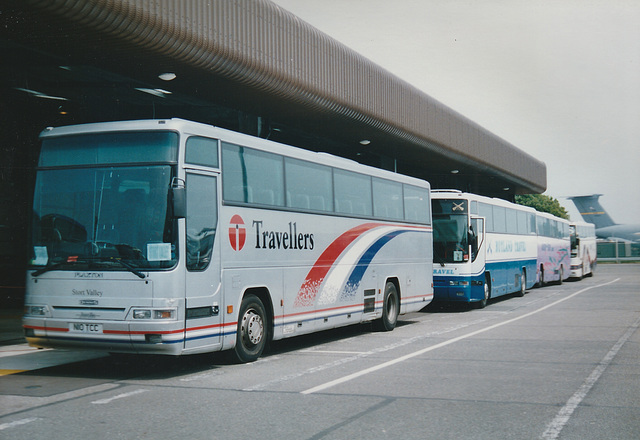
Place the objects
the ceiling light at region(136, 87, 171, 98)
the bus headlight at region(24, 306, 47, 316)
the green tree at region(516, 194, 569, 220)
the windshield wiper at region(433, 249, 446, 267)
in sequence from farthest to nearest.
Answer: the green tree at region(516, 194, 569, 220), the windshield wiper at region(433, 249, 446, 267), the ceiling light at region(136, 87, 171, 98), the bus headlight at region(24, 306, 47, 316)

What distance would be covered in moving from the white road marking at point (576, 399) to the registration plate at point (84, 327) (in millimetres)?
5522

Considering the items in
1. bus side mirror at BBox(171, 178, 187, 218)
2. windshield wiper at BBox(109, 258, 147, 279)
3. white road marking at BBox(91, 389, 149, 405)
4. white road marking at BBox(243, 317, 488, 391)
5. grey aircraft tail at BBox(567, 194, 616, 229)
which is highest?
grey aircraft tail at BBox(567, 194, 616, 229)

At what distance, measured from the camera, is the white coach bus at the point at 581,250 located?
4456 centimetres

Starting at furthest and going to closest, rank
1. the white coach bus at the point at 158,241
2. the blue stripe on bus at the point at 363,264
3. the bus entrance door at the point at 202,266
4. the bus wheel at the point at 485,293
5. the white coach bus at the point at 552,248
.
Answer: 1. the white coach bus at the point at 552,248
2. the bus wheel at the point at 485,293
3. the blue stripe on bus at the point at 363,264
4. the bus entrance door at the point at 202,266
5. the white coach bus at the point at 158,241

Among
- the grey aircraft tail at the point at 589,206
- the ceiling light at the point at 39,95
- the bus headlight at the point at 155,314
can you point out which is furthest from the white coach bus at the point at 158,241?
the grey aircraft tail at the point at 589,206

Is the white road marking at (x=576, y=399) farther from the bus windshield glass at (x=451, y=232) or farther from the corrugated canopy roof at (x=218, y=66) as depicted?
the bus windshield glass at (x=451, y=232)

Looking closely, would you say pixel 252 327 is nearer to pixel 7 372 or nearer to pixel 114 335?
pixel 114 335

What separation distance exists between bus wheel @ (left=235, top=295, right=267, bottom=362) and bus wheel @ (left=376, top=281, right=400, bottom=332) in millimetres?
5108

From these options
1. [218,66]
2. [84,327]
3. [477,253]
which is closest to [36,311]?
[84,327]

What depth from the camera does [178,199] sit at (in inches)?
372

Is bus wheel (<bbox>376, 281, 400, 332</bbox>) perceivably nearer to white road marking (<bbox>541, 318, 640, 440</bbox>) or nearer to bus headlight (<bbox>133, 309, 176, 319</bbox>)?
white road marking (<bbox>541, 318, 640, 440</bbox>)

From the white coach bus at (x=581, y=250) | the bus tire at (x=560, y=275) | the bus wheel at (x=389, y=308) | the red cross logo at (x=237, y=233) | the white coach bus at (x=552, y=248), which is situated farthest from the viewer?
the white coach bus at (x=581, y=250)

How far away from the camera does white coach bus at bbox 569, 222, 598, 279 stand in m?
44.6

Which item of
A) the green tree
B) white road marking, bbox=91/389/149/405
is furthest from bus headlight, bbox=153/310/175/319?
the green tree
